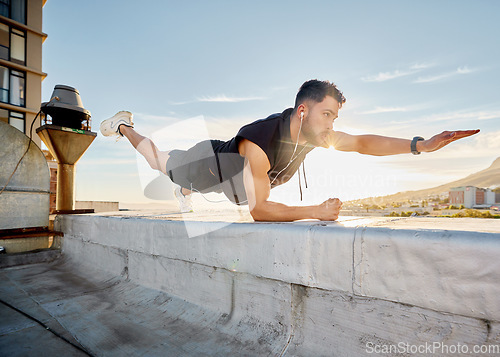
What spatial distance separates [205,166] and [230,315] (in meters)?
1.95

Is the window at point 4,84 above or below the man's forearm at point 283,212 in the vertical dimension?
above

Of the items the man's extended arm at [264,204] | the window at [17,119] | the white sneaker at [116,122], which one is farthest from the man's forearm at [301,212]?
the window at [17,119]

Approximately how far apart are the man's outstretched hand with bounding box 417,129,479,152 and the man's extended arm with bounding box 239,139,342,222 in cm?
94

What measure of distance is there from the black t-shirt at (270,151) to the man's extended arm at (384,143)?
477 mm

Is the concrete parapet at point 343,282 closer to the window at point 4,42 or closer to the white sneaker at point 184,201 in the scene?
the white sneaker at point 184,201

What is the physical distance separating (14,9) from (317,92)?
25.9m

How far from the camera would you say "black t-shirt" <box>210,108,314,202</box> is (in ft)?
7.37

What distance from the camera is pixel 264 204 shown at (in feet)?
6.32

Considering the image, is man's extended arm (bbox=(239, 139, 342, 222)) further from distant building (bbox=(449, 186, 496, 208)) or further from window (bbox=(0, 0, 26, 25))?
distant building (bbox=(449, 186, 496, 208))

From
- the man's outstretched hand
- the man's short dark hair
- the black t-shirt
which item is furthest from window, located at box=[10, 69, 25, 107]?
the man's outstretched hand

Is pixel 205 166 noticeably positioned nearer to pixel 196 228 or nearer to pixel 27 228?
pixel 196 228

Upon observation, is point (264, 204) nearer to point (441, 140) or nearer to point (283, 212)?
point (283, 212)

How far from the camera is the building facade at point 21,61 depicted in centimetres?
1786

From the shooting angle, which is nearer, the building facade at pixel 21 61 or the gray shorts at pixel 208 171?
the gray shorts at pixel 208 171
